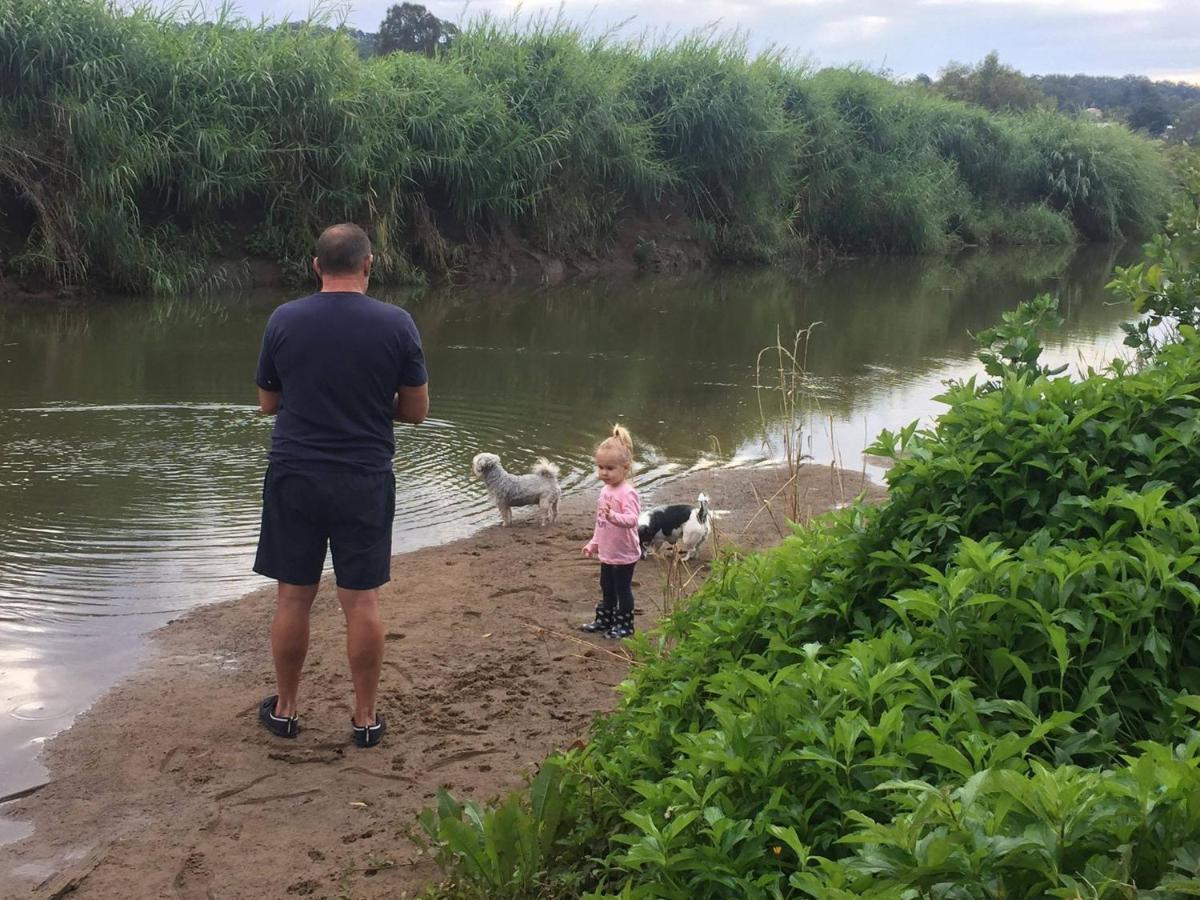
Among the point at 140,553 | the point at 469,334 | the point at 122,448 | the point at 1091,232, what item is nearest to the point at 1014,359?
the point at 140,553

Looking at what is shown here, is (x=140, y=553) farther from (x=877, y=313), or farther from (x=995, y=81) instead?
(x=995, y=81)

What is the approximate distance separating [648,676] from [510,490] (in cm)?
536

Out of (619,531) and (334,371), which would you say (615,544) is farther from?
(334,371)

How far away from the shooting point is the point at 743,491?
1047 cm

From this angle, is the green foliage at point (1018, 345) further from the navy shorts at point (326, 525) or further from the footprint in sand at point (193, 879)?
the footprint in sand at point (193, 879)

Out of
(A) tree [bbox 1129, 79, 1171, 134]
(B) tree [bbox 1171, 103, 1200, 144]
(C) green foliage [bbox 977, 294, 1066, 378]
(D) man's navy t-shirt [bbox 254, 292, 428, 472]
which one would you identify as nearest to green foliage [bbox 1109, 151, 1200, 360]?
(C) green foliage [bbox 977, 294, 1066, 378]

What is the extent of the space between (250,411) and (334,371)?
7.84 metres

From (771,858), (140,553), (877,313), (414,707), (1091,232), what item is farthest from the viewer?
(1091,232)

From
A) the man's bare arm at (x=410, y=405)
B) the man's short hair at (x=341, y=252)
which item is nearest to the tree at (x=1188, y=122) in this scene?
the man's bare arm at (x=410, y=405)

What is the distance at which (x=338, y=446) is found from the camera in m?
5.16

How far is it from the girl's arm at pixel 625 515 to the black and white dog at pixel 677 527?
39.6 inches

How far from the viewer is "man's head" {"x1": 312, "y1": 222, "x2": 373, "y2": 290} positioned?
17.0 feet

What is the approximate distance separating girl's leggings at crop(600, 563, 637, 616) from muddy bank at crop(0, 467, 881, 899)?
0.21 meters

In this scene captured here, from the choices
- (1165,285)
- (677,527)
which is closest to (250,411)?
(677,527)
